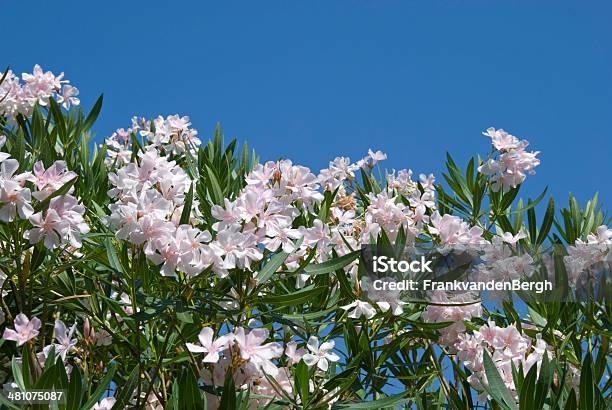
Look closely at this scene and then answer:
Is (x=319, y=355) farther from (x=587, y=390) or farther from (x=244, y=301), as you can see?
(x=587, y=390)

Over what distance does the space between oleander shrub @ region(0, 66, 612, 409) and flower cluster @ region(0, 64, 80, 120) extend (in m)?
0.20

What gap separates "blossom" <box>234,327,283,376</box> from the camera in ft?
5.48

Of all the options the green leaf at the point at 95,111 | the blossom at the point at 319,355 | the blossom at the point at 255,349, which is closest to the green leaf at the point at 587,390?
the blossom at the point at 319,355

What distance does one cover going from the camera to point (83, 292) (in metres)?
2.22

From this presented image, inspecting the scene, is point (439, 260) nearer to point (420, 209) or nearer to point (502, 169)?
point (420, 209)

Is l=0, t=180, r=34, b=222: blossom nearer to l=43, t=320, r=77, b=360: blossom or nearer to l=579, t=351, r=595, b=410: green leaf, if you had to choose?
l=43, t=320, r=77, b=360: blossom

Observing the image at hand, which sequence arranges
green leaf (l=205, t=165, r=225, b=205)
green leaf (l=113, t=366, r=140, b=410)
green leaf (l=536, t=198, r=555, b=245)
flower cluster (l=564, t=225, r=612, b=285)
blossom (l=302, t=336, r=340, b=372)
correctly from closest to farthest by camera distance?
green leaf (l=113, t=366, r=140, b=410) < blossom (l=302, t=336, r=340, b=372) < green leaf (l=205, t=165, r=225, b=205) < flower cluster (l=564, t=225, r=612, b=285) < green leaf (l=536, t=198, r=555, b=245)

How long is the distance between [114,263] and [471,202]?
1.67 m

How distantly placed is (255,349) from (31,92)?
5.88ft

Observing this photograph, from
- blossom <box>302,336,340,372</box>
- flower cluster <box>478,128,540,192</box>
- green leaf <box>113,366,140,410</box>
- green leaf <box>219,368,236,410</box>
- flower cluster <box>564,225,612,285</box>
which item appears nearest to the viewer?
green leaf <box>219,368,236,410</box>

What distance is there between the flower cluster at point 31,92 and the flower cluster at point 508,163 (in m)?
1.62

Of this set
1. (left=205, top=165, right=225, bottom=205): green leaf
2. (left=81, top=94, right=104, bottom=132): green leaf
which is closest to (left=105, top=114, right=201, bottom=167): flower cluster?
(left=81, top=94, right=104, bottom=132): green leaf

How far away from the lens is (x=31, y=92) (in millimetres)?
3033

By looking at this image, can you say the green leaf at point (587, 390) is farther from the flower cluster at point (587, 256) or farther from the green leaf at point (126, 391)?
the green leaf at point (126, 391)
